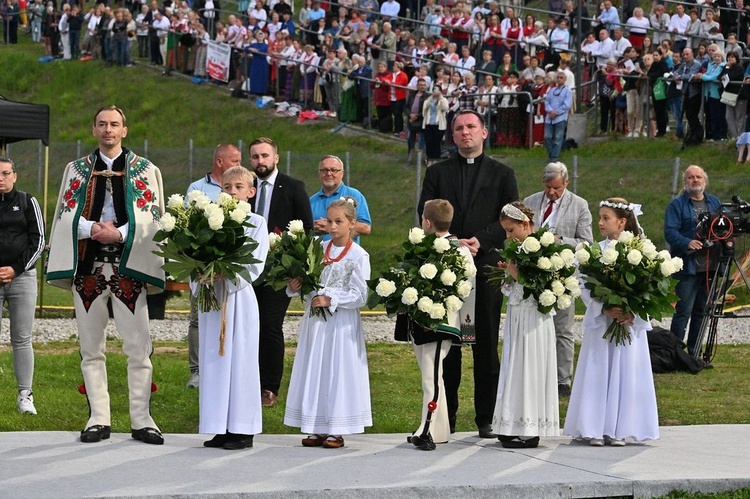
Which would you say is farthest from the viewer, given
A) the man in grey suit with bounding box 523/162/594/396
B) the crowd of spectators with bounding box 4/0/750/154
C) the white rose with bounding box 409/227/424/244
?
the crowd of spectators with bounding box 4/0/750/154

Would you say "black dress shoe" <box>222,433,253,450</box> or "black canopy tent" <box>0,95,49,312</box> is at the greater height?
"black canopy tent" <box>0,95,49,312</box>

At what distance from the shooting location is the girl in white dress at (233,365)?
9258mm

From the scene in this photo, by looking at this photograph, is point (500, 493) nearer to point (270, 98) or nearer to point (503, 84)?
point (503, 84)

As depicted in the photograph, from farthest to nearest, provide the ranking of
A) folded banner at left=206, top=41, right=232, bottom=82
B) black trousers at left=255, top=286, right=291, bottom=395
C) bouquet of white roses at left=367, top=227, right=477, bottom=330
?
folded banner at left=206, top=41, right=232, bottom=82
black trousers at left=255, top=286, right=291, bottom=395
bouquet of white roses at left=367, top=227, right=477, bottom=330

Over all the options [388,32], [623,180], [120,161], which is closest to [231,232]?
[120,161]

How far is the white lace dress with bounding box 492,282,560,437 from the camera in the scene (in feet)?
31.3

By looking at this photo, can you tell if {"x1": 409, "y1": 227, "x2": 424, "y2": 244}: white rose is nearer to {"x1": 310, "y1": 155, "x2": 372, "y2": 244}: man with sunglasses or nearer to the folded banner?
{"x1": 310, "y1": 155, "x2": 372, "y2": 244}: man with sunglasses

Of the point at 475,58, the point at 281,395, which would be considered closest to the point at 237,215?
the point at 281,395

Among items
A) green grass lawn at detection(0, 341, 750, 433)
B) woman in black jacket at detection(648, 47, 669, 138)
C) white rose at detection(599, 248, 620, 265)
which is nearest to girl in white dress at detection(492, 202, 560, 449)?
white rose at detection(599, 248, 620, 265)

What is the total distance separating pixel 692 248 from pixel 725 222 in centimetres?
48

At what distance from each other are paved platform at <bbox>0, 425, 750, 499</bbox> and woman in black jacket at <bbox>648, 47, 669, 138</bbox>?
1609cm

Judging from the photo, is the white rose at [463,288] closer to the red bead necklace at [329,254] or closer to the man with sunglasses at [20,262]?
the red bead necklace at [329,254]

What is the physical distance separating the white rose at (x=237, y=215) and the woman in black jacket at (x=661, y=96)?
17.4 meters

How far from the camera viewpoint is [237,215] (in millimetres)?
9117
